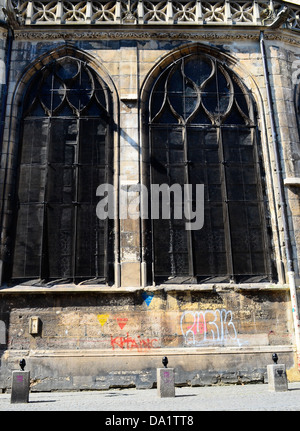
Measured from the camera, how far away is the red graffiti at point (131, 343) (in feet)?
30.6

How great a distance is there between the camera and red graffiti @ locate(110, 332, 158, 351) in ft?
30.6

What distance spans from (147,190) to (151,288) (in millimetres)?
2622

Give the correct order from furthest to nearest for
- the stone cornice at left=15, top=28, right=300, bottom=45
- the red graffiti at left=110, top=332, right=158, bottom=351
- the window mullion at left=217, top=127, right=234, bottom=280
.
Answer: the stone cornice at left=15, top=28, right=300, bottom=45
the window mullion at left=217, top=127, right=234, bottom=280
the red graffiti at left=110, top=332, right=158, bottom=351

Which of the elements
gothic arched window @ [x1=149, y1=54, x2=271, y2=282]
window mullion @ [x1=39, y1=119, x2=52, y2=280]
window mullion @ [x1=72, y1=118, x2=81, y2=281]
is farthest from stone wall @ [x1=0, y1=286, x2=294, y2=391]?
window mullion @ [x1=72, y1=118, x2=81, y2=281]

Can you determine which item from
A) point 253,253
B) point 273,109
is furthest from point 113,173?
point 273,109

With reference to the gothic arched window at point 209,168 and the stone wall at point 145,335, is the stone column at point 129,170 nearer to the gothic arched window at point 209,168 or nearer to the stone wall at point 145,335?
the gothic arched window at point 209,168

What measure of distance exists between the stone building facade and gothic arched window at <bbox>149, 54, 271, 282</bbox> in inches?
1.5

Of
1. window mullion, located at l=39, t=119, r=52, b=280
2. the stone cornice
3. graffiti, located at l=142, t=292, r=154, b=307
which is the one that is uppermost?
the stone cornice

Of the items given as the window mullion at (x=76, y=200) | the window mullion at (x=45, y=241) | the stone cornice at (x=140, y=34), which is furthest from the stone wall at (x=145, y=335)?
the stone cornice at (x=140, y=34)

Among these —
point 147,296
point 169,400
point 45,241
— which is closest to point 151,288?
point 147,296

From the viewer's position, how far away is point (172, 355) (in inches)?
363

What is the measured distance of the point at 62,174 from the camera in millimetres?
10664

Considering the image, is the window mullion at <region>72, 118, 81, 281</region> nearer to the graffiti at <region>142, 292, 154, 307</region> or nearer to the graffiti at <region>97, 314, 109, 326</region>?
the graffiti at <region>97, 314, 109, 326</region>
